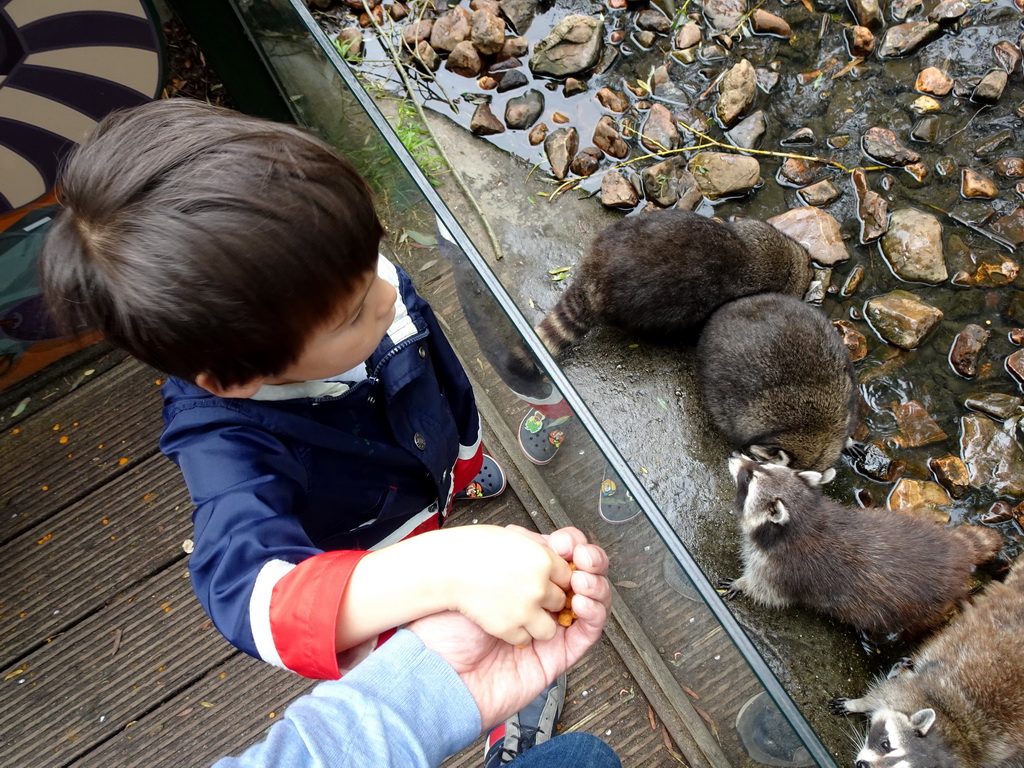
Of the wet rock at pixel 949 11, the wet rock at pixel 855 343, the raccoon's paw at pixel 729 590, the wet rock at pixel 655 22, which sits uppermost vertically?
the wet rock at pixel 655 22

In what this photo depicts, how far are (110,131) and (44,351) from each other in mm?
2372

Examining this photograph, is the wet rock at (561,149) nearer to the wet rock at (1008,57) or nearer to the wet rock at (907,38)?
the wet rock at (907,38)

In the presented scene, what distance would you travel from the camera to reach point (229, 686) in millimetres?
2646

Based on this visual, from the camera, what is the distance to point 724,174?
11.6ft

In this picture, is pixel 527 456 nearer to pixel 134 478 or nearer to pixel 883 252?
pixel 134 478

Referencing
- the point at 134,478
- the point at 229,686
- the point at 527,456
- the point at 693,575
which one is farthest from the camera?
the point at 134,478

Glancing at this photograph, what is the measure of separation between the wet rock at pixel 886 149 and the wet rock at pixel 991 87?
458 millimetres

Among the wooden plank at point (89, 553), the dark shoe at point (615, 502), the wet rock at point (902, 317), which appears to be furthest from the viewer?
the wet rock at point (902, 317)

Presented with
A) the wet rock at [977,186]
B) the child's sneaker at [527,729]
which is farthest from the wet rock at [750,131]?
the child's sneaker at [527,729]

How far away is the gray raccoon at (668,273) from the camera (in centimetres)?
309

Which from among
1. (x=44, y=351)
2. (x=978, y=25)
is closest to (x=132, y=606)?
(x=44, y=351)

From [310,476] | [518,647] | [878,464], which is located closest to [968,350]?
[878,464]

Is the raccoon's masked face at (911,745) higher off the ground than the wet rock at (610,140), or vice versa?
the wet rock at (610,140)

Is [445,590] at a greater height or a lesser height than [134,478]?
greater
